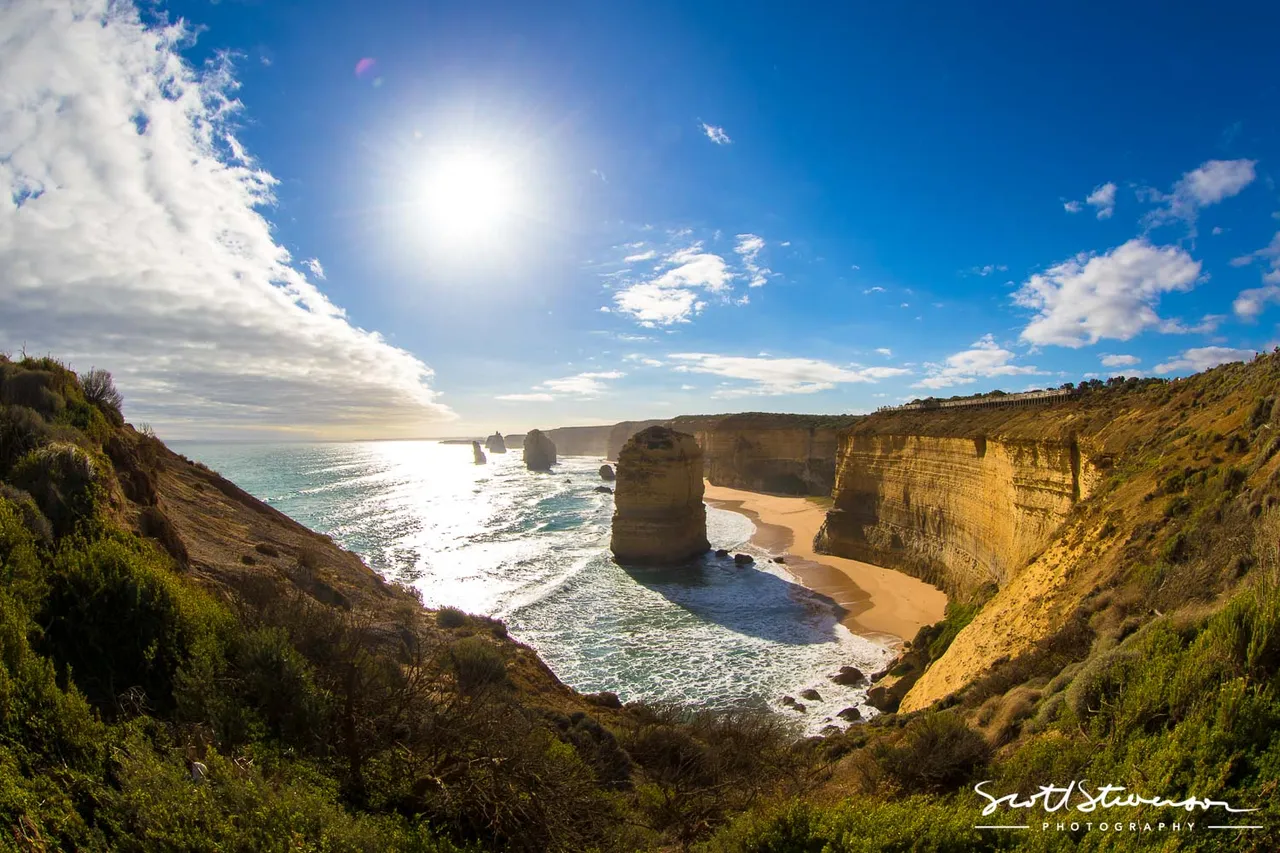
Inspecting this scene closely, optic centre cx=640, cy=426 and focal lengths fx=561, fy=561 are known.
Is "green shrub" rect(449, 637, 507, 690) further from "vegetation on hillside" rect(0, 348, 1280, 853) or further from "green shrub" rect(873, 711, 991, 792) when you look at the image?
"green shrub" rect(873, 711, 991, 792)

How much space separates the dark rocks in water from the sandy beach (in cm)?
405

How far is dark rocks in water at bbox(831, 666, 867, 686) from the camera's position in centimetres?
1772

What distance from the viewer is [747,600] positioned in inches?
1051

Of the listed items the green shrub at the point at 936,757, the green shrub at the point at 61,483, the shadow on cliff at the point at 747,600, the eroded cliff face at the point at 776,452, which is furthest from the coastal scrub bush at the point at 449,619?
the eroded cliff face at the point at 776,452

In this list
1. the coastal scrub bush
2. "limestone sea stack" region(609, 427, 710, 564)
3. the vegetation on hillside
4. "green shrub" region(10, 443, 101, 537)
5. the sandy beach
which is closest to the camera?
the vegetation on hillside

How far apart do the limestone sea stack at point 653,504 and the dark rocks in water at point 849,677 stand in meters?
16.2

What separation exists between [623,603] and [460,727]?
2094 cm

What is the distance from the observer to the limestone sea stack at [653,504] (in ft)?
111

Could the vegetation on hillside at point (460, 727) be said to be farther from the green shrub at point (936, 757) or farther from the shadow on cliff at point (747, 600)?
the shadow on cliff at point (747, 600)

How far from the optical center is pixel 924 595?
25641 mm

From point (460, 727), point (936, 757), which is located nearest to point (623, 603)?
point (936, 757)

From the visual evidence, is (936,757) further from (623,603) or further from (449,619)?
(623,603)

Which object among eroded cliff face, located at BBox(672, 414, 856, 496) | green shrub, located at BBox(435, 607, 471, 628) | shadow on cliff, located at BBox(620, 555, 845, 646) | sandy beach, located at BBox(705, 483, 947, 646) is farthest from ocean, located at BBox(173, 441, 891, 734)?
eroded cliff face, located at BBox(672, 414, 856, 496)

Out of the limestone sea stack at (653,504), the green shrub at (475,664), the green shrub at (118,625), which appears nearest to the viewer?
the green shrub at (118,625)
